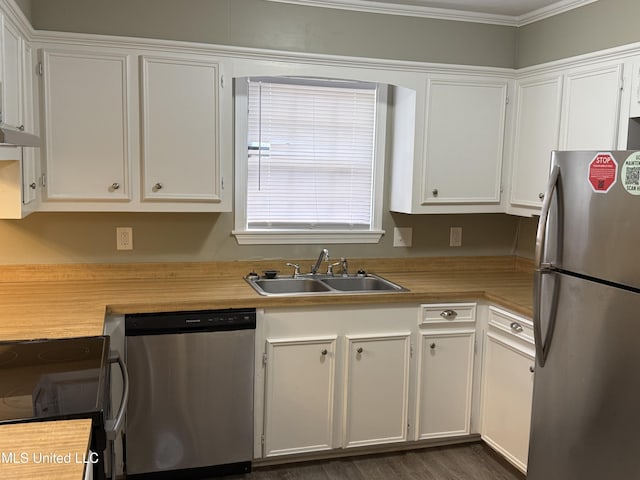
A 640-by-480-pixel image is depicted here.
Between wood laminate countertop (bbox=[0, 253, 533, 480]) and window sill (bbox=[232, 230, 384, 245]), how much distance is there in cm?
13

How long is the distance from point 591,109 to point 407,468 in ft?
6.67

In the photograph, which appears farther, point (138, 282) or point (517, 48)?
point (517, 48)

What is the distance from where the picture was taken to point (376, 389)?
3086mm

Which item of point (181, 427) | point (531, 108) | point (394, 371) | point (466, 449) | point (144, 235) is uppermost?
point (531, 108)

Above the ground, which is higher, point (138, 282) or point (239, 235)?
point (239, 235)

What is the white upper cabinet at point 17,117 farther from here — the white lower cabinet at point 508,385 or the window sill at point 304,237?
the white lower cabinet at point 508,385

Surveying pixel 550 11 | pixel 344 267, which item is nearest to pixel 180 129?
pixel 344 267

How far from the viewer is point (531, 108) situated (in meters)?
3.35

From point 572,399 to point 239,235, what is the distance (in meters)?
1.91

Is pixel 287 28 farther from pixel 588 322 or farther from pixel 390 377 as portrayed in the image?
pixel 588 322

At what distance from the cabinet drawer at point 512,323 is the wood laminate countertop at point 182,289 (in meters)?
0.05

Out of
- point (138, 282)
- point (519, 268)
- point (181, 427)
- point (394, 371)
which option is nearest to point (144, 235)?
point (138, 282)

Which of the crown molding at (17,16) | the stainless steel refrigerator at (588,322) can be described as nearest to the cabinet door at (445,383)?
the stainless steel refrigerator at (588,322)

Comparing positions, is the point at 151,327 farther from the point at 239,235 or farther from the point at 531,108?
the point at 531,108
